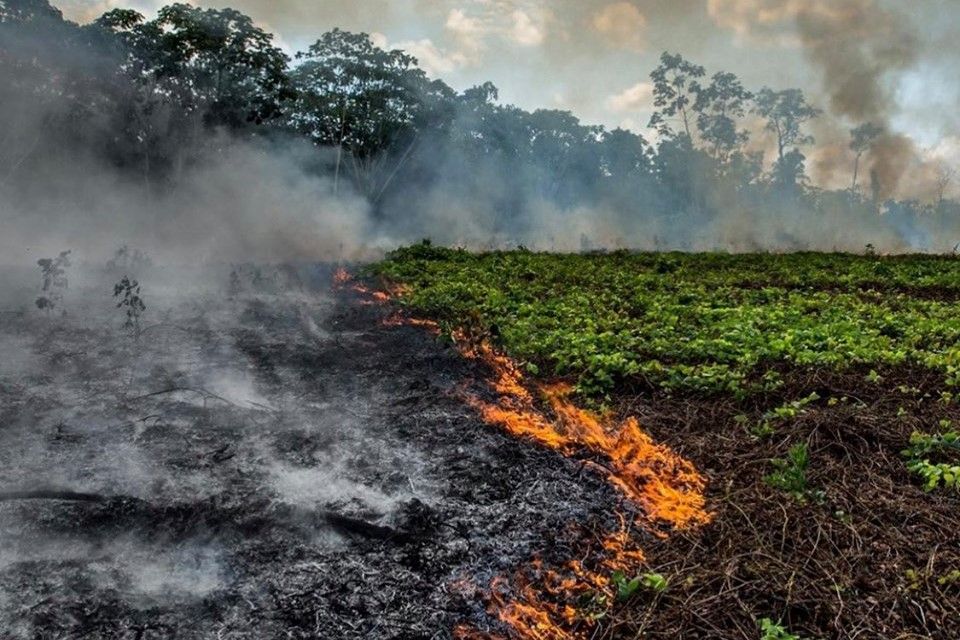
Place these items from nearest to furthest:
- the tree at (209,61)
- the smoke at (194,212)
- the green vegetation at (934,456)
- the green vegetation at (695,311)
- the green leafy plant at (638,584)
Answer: the green leafy plant at (638,584) < the green vegetation at (934,456) < the green vegetation at (695,311) < the smoke at (194,212) < the tree at (209,61)

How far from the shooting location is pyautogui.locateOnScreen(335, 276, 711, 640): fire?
3283mm

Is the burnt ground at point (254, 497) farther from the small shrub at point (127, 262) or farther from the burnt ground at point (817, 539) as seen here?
the small shrub at point (127, 262)

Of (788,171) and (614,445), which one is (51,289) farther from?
(788,171)

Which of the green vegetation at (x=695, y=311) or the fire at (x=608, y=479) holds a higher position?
the green vegetation at (x=695, y=311)

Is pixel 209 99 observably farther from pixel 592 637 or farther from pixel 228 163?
→ pixel 592 637

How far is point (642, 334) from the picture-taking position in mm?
8703

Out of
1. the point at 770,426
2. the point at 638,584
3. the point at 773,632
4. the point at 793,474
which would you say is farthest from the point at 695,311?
the point at 773,632

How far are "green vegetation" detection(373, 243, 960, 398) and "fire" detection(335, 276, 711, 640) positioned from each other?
690 mm

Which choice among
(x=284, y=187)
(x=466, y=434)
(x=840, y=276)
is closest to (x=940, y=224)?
(x=840, y=276)

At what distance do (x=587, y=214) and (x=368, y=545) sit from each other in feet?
115

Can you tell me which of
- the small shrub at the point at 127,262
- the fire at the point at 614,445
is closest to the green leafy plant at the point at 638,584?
the fire at the point at 614,445

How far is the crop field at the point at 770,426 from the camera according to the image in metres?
3.26

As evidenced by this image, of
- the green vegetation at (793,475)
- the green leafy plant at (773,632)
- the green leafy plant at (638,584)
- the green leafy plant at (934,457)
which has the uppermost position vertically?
the green leafy plant at (934,457)

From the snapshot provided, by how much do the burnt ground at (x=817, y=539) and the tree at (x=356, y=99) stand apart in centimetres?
2425
